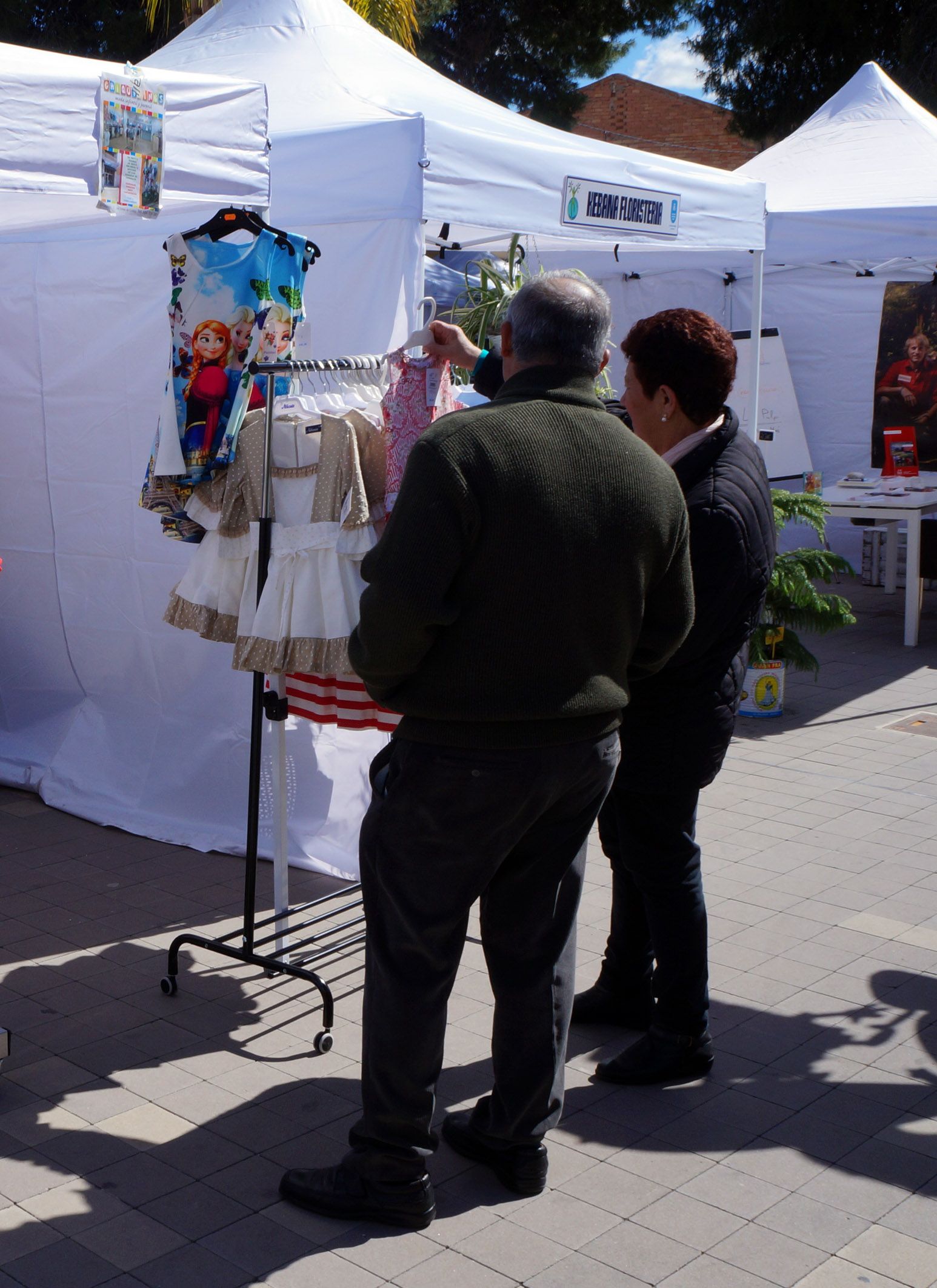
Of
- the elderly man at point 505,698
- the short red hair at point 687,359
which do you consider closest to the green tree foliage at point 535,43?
the short red hair at point 687,359

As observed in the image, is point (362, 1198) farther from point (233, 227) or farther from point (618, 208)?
point (618, 208)

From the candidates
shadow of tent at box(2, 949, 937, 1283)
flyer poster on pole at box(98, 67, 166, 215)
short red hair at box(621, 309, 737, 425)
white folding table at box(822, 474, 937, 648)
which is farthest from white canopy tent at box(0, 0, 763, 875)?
white folding table at box(822, 474, 937, 648)

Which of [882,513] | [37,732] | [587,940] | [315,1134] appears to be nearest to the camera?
[315,1134]

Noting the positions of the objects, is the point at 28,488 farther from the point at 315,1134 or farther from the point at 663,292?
the point at 663,292

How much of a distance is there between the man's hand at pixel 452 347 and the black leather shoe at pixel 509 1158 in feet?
6.14

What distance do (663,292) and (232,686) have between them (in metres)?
8.62

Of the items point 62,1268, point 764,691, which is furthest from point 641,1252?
point 764,691

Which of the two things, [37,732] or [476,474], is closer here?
[476,474]

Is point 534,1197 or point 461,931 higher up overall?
point 461,931

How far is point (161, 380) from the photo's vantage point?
190 inches

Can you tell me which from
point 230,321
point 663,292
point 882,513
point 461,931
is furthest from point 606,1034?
point 663,292

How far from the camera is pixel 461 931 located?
8.19ft

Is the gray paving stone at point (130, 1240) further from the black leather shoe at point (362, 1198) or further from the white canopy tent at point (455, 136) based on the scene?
the white canopy tent at point (455, 136)

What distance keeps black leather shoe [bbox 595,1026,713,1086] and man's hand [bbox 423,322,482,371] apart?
1.75 meters
